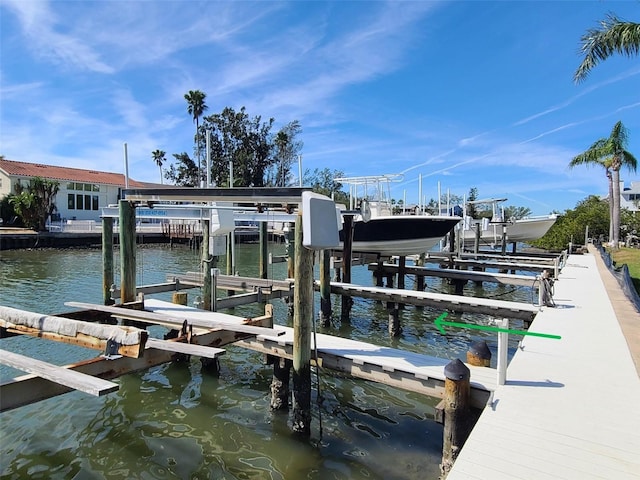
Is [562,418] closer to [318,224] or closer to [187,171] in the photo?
[318,224]

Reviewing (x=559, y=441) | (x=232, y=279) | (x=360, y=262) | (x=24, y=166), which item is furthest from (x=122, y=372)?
(x=24, y=166)

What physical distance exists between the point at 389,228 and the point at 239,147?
155ft

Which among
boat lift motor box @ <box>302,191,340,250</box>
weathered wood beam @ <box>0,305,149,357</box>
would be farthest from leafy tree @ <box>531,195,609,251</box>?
weathered wood beam @ <box>0,305,149,357</box>

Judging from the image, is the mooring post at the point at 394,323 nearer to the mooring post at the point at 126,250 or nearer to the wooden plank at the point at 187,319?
the wooden plank at the point at 187,319

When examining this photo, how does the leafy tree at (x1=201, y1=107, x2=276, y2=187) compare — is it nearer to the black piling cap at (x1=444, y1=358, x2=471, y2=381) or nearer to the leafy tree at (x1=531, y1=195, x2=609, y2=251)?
the leafy tree at (x1=531, y1=195, x2=609, y2=251)

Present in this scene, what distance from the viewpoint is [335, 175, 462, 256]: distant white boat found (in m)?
17.1

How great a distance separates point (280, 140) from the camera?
61469 millimetres

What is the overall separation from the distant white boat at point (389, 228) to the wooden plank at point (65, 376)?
13.2m

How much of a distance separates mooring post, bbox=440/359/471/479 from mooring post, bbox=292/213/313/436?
2028 millimetres

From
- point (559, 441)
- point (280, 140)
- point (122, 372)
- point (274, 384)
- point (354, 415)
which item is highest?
point (280, 140)

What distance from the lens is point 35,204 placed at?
3725 centimetres

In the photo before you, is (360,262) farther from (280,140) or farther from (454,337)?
(280,140)

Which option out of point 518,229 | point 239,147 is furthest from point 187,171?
point 518,229

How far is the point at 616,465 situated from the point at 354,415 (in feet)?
13.3
